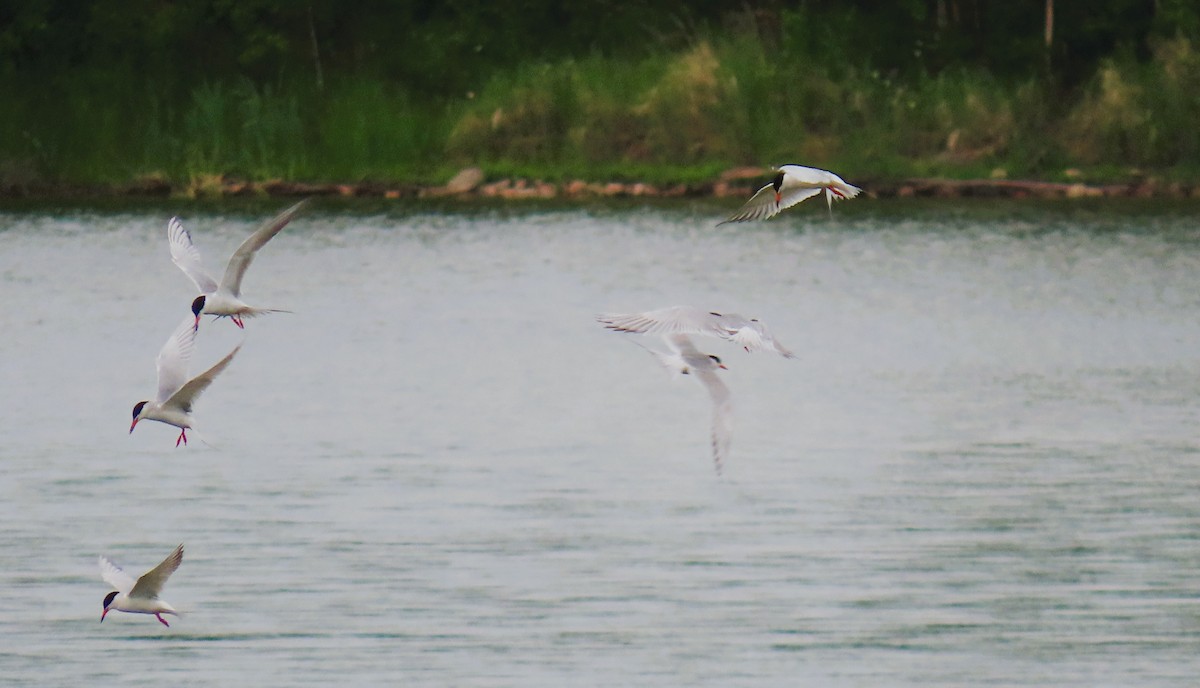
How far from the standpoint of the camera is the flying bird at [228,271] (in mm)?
9516

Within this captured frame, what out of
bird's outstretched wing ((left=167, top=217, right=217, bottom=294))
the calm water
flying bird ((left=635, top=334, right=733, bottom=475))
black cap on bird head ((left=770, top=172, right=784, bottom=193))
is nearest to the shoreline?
the calm water

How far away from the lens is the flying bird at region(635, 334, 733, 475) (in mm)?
9977

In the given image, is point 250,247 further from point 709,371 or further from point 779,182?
point 779,182

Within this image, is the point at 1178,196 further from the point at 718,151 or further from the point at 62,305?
the point at 62,305

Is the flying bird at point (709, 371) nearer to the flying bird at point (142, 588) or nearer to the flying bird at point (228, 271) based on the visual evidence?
the flying bird at point (228, 271)

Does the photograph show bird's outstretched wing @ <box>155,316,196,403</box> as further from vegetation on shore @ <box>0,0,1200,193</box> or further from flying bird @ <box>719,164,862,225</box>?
vegetation on shore @ <box>0,0,1200,193</box>

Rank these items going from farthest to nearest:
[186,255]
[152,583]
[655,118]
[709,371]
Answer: [655,118] → [186,255] → [709,371] → [152,583]

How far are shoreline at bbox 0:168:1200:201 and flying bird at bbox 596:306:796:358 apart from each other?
790 inches

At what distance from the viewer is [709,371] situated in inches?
403

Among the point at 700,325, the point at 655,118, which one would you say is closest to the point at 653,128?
the point at 655,118

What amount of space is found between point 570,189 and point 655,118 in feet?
4.63

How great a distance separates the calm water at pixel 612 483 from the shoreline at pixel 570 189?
420 cm

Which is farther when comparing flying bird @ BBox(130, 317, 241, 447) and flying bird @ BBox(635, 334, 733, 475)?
flying bird @ BBox(130, 317, 241, 447)

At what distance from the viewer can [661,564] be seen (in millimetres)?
12055
